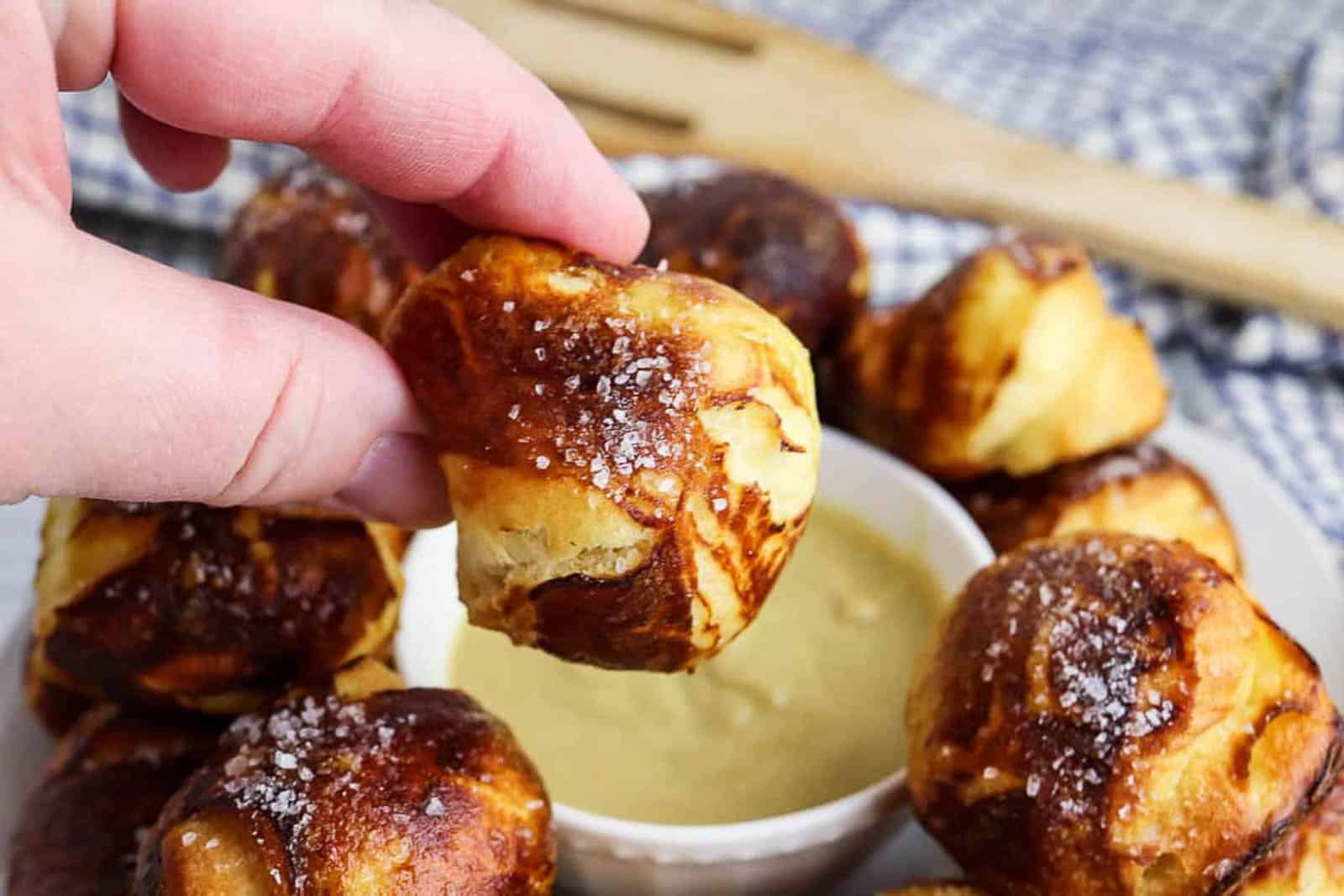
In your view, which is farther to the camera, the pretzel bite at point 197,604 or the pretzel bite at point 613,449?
the pretzel bite at point 197,604

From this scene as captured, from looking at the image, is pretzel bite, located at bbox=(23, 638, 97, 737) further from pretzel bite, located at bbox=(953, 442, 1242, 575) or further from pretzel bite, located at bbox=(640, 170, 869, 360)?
pretzel bite, located at bbox=(953, 442, 1242, 575)

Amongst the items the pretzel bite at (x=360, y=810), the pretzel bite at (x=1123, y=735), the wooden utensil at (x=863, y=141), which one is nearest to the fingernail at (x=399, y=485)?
the pretzel bite at (x=360, y=810)

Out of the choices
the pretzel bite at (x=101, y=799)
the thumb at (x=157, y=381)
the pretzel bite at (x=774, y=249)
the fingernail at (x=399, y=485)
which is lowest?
the pretzel bite at (x=101, y=799)

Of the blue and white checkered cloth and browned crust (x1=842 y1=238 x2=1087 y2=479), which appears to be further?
the blue and white checkered cloth

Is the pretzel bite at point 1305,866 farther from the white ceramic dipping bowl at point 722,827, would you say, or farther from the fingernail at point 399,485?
the fingernail at point 399,485

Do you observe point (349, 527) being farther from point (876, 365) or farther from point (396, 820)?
point (876, 365)

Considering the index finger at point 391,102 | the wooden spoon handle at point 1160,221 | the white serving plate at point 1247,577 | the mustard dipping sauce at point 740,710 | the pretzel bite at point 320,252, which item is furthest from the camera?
the wooden spoon handle at point 1160,221

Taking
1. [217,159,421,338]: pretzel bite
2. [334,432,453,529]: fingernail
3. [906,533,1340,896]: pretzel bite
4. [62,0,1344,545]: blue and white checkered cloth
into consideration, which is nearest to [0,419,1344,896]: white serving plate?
[62,0,1344,545]: blue and white checkered cloth
